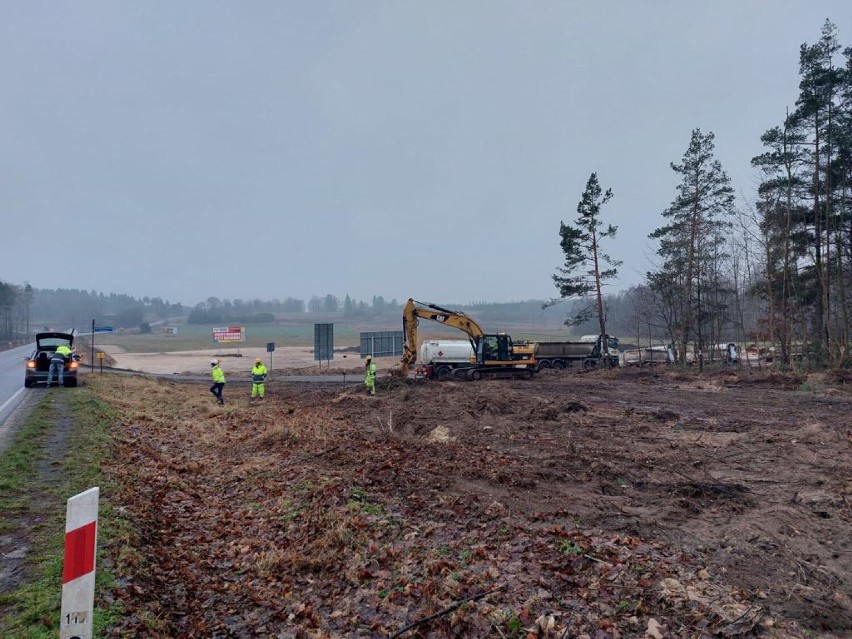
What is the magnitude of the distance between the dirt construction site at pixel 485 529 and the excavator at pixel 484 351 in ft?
47.7

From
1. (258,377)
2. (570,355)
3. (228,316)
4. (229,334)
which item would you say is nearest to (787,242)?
(570,355)

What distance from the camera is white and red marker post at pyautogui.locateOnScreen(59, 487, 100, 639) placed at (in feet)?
11.8

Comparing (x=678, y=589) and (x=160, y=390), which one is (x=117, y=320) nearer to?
(x=160, y=390)

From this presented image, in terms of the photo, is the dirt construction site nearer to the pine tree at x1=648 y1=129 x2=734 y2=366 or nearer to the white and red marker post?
the white and red marker post

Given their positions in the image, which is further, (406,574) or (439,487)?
(439,487)

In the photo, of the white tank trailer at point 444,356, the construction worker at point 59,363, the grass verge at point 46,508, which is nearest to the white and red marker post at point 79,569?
the grass verge at point 46,508

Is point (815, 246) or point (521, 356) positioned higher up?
point (815, 246)

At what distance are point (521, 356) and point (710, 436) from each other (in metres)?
17.4

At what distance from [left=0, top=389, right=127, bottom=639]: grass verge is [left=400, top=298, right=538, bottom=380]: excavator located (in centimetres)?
1819

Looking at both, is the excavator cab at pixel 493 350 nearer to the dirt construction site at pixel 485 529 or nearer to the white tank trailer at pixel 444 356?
the white tank trailer at pixel 444 356

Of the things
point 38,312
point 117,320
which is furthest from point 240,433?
point 38,312

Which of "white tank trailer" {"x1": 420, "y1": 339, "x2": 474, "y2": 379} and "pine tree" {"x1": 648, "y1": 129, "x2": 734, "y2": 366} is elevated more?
"pine tree" {"x1": 648, "y1": 129, "x2": 734, "y2": 366}

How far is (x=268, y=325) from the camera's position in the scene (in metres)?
142

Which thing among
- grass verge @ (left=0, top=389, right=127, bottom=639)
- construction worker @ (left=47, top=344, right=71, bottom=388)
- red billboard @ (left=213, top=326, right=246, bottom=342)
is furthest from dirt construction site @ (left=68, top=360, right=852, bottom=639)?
red billboard @ (left=213, top=326, right=246, bottom=342)
